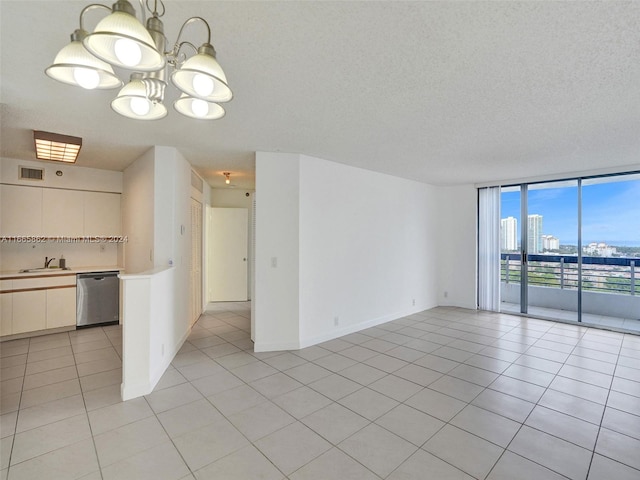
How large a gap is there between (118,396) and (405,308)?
474 cm

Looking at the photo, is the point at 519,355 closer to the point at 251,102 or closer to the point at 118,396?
the point at 251,102

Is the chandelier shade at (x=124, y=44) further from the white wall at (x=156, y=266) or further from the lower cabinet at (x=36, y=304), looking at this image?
the lower cabinet at (x=36, y=304)

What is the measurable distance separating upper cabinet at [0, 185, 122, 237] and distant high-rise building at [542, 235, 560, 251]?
822cm

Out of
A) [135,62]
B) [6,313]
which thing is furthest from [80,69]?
[6,313]

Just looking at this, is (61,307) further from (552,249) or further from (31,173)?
(552,249)

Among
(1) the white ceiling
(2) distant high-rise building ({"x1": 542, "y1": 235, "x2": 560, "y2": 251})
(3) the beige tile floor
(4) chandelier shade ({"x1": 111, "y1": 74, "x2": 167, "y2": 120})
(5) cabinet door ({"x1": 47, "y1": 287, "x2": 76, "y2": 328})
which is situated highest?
(1) the white ceiling

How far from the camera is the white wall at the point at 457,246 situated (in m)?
6.34

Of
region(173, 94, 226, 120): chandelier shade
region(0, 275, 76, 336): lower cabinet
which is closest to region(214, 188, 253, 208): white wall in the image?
region(0, 275, 76, 336): lower cabinet

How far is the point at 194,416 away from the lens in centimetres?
252

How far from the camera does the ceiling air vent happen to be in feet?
15.1

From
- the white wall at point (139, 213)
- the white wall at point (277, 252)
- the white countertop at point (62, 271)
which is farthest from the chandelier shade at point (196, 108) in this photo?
the white countertop at point (62, 271)

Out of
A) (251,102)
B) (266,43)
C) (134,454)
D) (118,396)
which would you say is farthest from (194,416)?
Answer: (266,43)

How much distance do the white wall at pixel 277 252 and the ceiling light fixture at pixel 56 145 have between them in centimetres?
216

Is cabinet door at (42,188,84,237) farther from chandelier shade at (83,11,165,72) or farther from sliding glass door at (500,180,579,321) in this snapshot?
sliding glass door at (500,180,579,321)
